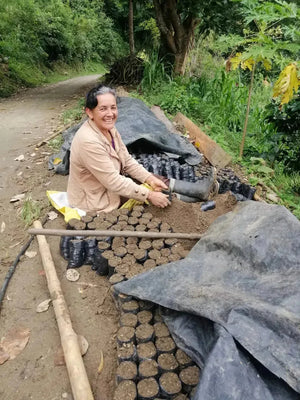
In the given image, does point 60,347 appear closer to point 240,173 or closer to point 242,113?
point 240,173

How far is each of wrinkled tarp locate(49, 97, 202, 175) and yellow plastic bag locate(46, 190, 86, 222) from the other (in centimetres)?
99

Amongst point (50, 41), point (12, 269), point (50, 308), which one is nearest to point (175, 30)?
point (12, 269)

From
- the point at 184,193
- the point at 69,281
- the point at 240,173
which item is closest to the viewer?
the point at 69,281

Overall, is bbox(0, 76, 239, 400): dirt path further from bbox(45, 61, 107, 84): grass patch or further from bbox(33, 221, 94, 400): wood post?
bbox(45, 61, 107, 84): grass patch

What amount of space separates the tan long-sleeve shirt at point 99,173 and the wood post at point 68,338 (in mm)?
642

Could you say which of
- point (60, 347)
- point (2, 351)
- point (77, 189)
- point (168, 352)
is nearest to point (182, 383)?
point (168, 352)

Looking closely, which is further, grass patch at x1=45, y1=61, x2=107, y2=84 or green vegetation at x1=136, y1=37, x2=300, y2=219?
grass patch at x1=45, y1=61, x2=107, y2=84

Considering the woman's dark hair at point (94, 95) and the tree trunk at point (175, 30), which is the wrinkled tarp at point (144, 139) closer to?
the woman's dark hair at point (94, 95)

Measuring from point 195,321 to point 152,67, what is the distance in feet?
24.7

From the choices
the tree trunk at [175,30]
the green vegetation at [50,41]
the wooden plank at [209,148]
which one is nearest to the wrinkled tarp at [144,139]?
the wooden plank at [209,148]

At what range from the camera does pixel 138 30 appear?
46.2 feet

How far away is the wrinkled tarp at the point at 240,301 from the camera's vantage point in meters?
1.29

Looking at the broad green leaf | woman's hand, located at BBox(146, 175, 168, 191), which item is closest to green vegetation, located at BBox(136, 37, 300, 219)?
the broad green leaf

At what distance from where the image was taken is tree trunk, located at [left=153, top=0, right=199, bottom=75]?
26.8 feet
